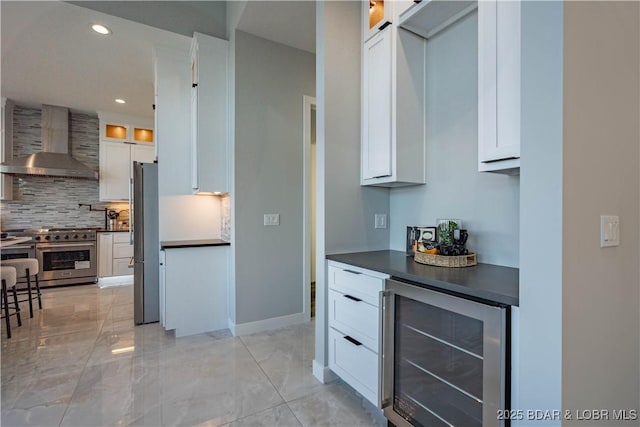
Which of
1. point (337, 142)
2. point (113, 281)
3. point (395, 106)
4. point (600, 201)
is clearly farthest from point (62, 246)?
point (600, 201)

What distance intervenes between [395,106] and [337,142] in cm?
44

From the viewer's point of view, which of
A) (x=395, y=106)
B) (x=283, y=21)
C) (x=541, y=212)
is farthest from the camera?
(x=283, y=21)

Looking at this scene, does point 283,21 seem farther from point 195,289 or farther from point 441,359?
point 441,359

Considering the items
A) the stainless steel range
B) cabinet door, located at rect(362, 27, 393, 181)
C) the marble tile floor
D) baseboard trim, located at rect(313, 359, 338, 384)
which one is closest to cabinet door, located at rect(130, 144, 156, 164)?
the stainless steel range

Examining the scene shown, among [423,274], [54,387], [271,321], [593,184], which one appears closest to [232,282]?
[271,321]

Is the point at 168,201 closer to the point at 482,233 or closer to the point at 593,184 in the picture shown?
the point at 482,233

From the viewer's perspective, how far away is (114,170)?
16.9 ft

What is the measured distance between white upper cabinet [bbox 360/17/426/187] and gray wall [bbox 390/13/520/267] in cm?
8

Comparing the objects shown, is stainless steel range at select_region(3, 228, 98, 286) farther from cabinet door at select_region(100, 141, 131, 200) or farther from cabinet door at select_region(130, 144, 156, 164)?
cabinet door at select_region(130, 144, 156, 164)

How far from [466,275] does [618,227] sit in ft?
1.82

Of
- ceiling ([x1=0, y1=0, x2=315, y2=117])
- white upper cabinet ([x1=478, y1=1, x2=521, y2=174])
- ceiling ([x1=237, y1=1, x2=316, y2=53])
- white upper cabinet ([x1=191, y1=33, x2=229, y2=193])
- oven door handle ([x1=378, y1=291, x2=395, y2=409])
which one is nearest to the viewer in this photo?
white upper cabinet ([x1=478, y1=1, x2=521, y2=174])

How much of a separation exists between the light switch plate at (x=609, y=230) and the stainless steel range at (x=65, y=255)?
5983mm

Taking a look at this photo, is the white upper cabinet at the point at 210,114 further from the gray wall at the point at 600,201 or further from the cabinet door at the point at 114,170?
the cabinet door at the point at 114,170

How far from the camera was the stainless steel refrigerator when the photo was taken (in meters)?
3.19
